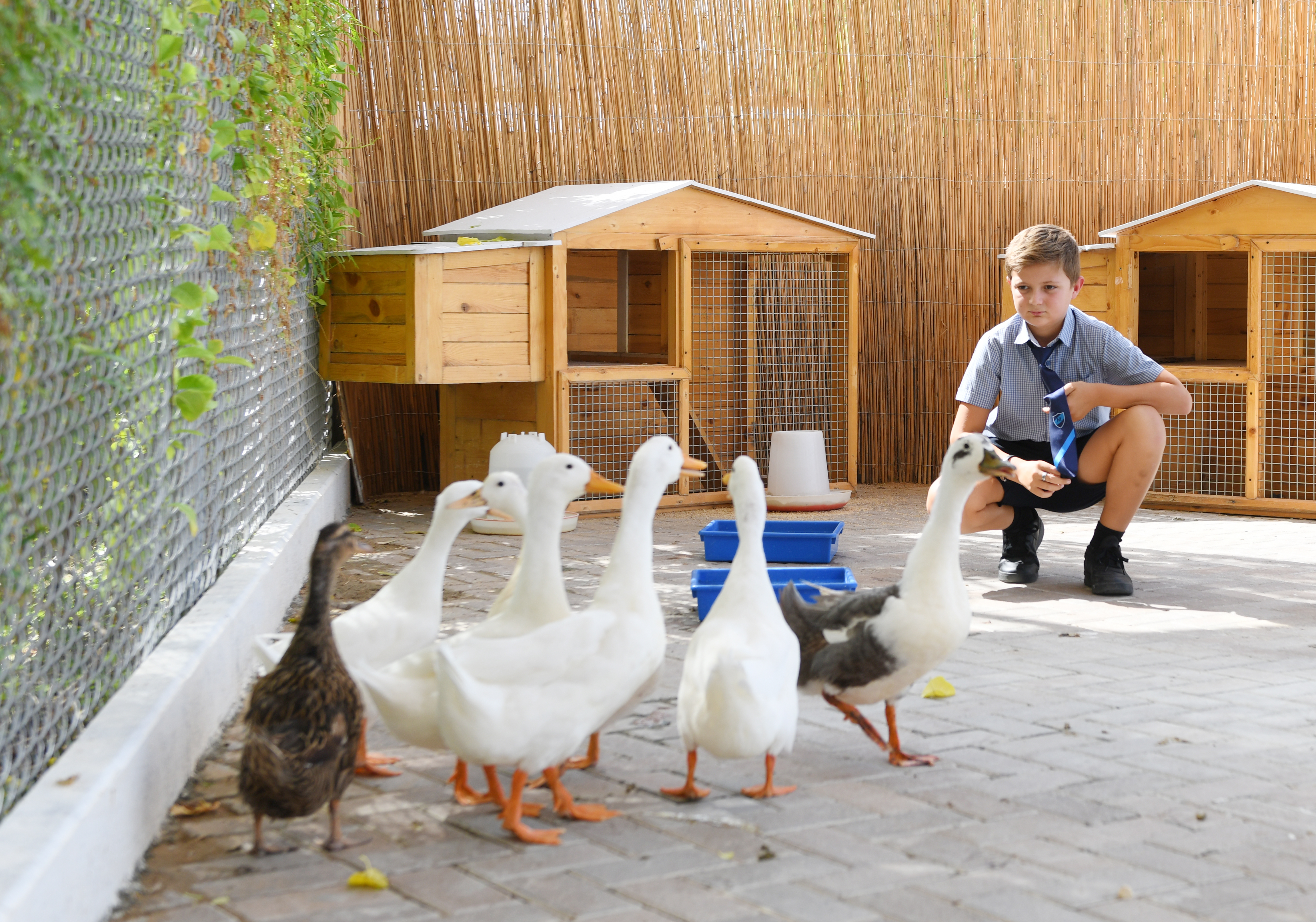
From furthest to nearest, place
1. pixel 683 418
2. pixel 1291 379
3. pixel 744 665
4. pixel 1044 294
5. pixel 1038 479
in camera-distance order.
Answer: pixel 1291 379 < pixel 683 418 < pixel 1044 294 < pixel 1038 479 < pixel 744 665

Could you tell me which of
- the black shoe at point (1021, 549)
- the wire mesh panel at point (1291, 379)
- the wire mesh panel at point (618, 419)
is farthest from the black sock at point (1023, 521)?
the wire mesh panel at point (1291, 379)

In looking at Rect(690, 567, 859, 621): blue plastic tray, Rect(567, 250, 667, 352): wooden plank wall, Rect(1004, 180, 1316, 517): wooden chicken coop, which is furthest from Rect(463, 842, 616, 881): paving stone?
Rect(567, 250, 667, 352): wooden plank wall

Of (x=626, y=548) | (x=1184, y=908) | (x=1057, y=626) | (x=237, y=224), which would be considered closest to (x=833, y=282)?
(x=1057, y=626)

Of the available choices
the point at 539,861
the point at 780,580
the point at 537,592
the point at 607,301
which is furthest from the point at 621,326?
the point at 539,861

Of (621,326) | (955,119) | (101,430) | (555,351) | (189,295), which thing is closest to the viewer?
(101,430)

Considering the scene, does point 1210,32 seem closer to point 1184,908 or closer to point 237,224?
point 237,224

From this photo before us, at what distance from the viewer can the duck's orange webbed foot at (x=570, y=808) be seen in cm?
255

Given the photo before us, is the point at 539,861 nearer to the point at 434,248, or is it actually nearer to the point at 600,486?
the point at 600,486

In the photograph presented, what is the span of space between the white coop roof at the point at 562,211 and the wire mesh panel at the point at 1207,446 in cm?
214

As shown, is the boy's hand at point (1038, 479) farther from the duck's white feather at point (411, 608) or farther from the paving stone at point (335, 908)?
the paving stone at point (335, 908)

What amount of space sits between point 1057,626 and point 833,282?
3740 mm

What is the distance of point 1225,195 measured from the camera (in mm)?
6617

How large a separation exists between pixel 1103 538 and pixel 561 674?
309 centimetres

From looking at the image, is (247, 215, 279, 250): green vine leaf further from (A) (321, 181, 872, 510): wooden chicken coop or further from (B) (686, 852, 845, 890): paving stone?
(B) (686, 852, 845, 890): paving stone
